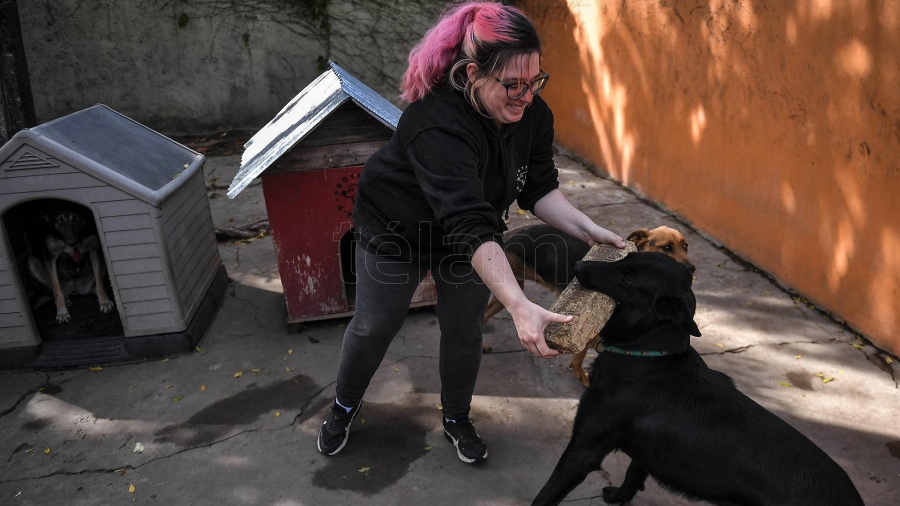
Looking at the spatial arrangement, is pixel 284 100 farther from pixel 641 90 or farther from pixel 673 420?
pixel 673 420

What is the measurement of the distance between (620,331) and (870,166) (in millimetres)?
2702

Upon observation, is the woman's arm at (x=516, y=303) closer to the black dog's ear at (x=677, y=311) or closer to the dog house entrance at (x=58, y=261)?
the black dog's ear at (x=677, y=311)

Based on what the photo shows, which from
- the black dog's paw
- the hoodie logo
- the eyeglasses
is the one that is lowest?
the black dog's paw

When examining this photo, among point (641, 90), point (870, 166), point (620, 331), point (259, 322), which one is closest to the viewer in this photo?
point (620, 331)

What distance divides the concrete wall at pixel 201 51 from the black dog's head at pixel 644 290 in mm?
8320

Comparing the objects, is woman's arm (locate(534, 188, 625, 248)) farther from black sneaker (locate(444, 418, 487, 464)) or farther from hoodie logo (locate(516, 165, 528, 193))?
black sneaker (locate(444, 418, 487, 464))

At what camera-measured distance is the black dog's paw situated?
9.01 ft

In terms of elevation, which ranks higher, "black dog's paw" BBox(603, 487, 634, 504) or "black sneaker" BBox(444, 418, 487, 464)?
"black sneaker" BBox(444, 418, 487, 464)

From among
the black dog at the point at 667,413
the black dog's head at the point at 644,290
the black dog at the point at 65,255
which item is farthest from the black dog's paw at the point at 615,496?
the black dog at the point at 65,255

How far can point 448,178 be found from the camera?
209 centimetres

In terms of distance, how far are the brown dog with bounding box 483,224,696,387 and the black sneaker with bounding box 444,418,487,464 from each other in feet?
2.84

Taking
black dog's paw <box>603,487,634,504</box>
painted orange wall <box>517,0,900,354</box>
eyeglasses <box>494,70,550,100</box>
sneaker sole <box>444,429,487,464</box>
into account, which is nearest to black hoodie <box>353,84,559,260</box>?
eyeglasses <box>494,70,550,100</box>

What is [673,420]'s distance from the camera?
2.24m

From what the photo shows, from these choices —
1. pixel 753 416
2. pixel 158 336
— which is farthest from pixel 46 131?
pixel 753 416
